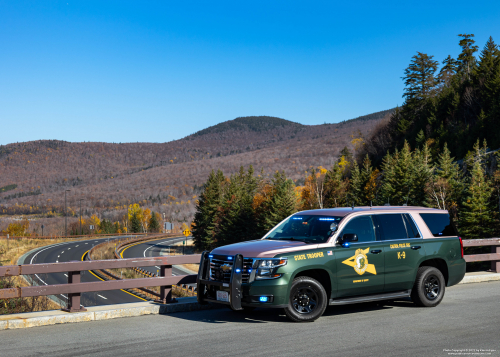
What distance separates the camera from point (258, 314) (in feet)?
30.1

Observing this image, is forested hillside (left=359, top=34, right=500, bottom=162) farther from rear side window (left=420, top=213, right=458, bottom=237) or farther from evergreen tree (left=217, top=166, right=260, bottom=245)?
rear side window (left=420, top=213, right=458, bottom=237)

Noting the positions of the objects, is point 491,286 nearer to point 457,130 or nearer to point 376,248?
point 376,248

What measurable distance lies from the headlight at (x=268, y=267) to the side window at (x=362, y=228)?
1649 millimetres

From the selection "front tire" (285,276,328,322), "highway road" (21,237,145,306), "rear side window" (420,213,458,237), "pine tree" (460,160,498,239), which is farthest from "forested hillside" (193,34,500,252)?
"front tire" (285,276,328,322)

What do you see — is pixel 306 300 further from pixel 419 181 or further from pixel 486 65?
pixel 486 65

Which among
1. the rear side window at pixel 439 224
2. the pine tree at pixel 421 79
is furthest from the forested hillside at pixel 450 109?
the rear side window at pixel 439 224

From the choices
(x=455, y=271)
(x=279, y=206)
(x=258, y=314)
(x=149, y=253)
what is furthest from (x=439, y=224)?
(x=149, y=253)

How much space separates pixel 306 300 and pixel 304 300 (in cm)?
3

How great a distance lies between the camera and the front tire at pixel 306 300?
823 cm

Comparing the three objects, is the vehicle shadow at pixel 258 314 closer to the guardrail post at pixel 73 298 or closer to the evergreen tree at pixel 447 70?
the guardrail post at pixel 73 298

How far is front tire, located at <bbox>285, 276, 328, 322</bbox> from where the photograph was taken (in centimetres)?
823

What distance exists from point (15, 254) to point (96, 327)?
65969 millimetres

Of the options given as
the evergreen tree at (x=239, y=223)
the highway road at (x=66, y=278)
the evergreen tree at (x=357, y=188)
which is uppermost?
the evergreen tree at (x=357, y=188)

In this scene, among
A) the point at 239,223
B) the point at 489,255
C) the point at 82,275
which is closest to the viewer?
the point at 489,255
